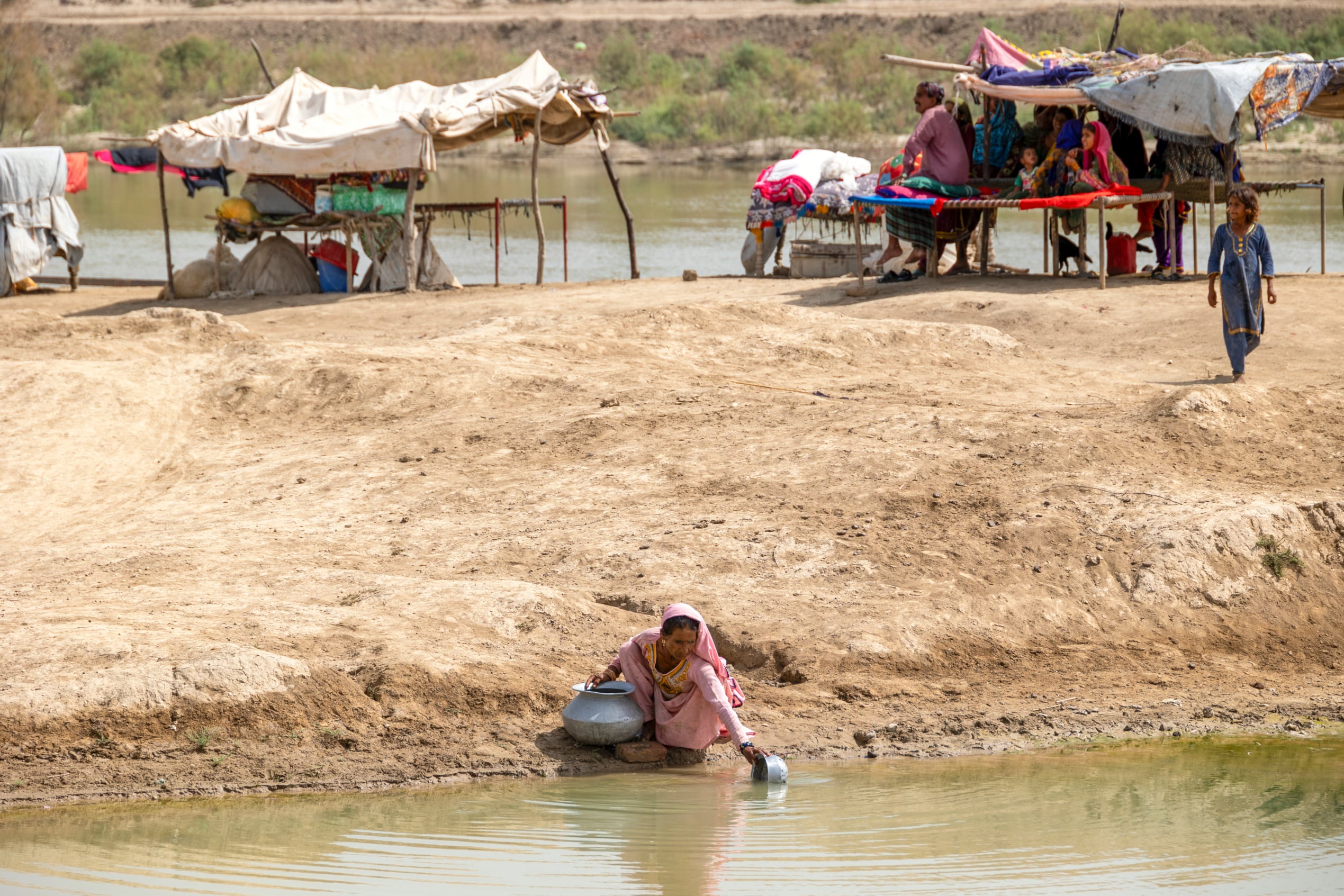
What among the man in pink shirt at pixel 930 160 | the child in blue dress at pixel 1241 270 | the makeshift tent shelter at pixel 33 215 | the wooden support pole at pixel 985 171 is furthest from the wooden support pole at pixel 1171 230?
the makeshift tent shelter at pixel 33 215

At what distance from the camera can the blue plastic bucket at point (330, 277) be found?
599 inches

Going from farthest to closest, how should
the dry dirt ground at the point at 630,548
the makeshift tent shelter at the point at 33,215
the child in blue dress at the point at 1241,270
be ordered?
1. the makeshift tent shelter at the point at 33,215
2. the child in blue dress at the point at 1241,270
3. the dry dirt ground at the point at 630,548

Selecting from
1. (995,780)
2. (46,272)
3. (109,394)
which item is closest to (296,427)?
(109,394)

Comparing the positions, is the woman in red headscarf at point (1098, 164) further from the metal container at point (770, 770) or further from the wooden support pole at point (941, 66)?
the metal container at point (770, 770)

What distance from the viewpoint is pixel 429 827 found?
4711mm

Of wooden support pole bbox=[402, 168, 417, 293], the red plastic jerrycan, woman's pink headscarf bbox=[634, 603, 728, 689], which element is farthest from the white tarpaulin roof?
woman's pink headscarf bbox=[634, 603, 728, 689]

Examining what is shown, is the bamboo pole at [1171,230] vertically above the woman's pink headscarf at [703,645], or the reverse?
the bamboo pole at [1171,230]

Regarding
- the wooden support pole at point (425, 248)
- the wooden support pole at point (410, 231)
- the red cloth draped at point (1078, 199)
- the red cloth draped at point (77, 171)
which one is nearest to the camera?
the red cloth draped at point (1078, 199)

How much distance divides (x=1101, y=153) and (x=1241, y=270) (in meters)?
4.35

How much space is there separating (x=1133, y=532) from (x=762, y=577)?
1666 millimetres

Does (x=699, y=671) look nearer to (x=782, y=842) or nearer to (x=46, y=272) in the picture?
(x=782, y=842)

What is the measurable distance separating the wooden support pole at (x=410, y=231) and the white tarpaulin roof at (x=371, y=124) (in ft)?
0.85

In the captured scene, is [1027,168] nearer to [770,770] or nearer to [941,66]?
[941,66]

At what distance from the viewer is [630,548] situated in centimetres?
666
